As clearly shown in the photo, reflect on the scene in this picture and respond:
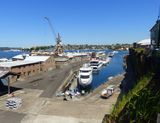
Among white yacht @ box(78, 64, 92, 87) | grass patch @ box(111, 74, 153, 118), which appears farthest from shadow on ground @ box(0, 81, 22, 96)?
grass patch @ box(111, 74, 153, 118)

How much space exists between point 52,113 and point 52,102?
5987 millimetres

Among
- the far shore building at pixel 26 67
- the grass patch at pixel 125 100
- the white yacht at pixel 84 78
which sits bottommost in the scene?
the white yacht at pixel 84 78

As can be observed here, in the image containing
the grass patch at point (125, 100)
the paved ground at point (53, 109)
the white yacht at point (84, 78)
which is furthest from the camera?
the white yacht at point (84, 78)

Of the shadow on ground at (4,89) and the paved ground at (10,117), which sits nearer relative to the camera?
the paved ground at (10,117)

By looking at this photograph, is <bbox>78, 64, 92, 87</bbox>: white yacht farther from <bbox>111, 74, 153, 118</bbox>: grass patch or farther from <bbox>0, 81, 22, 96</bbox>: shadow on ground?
<bbox>111, 74, 153, 118</bbox>: grass patch

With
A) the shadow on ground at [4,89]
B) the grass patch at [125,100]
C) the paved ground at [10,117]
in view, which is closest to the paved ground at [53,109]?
the paved ground at [10,117]

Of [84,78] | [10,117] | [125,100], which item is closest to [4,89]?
[10,117]

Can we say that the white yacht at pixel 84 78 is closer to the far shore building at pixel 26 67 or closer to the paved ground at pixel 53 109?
the far shore building at pixel 26 67

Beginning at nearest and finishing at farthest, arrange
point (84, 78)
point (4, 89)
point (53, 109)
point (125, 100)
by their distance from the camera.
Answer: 1. point (125, 100)
2. point (53, 109)
3. point (4, 89)
4. point (84, 78)

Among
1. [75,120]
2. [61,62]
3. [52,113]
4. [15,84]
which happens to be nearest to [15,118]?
[52,113]

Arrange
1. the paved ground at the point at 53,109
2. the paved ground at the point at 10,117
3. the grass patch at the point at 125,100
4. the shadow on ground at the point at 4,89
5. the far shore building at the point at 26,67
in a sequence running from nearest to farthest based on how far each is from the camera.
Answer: the grass patch at the point at 125,100 → the paved ground at the point at 10,117 → the paved ground at the point at 53,109 → the shadow on ground at the point at 4,89 → the far shore building at the point at 26,67

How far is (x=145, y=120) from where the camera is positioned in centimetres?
1111

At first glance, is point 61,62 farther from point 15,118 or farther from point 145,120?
point 145,120

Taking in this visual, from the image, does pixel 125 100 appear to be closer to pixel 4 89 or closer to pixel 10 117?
pixel 10 117
